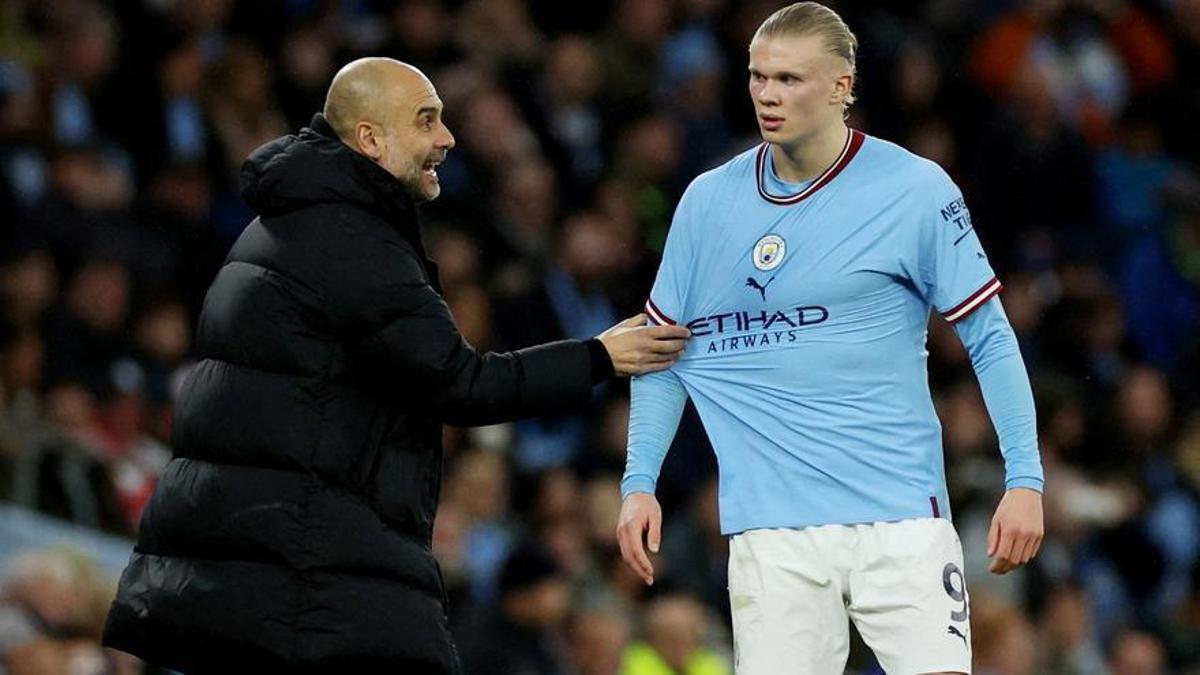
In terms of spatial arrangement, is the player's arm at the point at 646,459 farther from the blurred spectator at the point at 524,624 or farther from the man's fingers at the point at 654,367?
the blurred spectator at the point at 524,624

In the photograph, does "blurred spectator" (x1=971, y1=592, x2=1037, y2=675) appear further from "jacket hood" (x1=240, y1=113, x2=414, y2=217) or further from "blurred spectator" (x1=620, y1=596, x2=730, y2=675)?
"jacket hood" (x1=240, y1=113, x2=414, y2=217)

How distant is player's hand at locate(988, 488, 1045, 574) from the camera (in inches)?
209

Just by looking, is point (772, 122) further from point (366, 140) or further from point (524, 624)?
point (524, 624)

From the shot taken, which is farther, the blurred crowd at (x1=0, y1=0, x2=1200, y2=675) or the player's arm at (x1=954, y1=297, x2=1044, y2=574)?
the blurred crowd at (x1=0, y1=0, x2=1200, y2=675)

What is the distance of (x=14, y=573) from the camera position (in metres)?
8.58

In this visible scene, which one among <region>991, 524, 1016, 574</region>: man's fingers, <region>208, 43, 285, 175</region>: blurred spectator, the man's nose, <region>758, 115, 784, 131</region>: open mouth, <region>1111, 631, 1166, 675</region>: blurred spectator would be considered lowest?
<region>1111, 631, 1166, 675</region>: blurred spectator

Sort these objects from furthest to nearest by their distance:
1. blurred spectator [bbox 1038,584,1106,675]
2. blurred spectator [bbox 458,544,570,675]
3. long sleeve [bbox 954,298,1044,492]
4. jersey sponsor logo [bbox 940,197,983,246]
A: 1. blurred spectator [bbox 1038,584,1106,675]
2. blurred spectator [bbox 458,544,570,675]
3. jersey sponsor logo [bbox 940,197,983,246]
4. long sleeve [bbox 954,298,1044,492]

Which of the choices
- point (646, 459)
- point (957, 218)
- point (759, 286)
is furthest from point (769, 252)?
point (646, 459)

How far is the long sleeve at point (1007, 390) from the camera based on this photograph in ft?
17.8

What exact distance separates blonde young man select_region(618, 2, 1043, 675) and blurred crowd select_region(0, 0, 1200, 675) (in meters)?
3.40

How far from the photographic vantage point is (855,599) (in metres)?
5.50

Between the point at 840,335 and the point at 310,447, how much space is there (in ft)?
4.06

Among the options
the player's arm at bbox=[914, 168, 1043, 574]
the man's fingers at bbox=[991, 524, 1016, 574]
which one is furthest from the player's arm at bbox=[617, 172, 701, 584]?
the man's fingers at bbox=[991, 524, 1016, 574]

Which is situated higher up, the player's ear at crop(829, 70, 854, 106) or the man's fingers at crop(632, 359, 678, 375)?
the player's ear at crop(829, 70, 854, 106)
